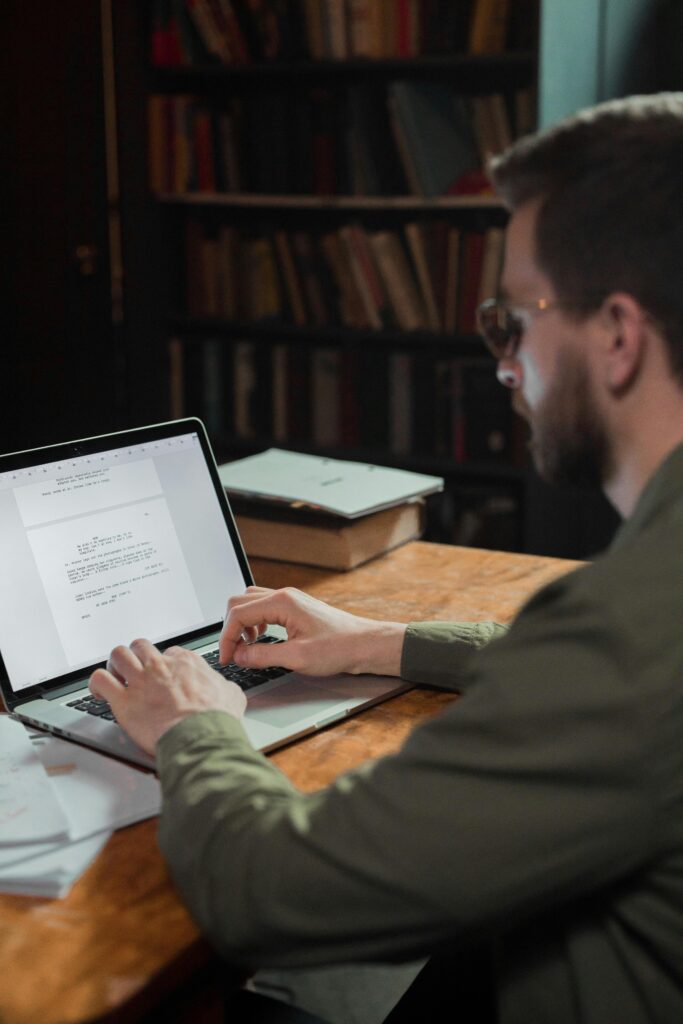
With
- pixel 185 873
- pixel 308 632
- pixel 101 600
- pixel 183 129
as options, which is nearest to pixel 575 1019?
pixel 185 873

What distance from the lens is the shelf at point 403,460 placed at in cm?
334

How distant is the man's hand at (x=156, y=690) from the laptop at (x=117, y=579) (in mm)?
40

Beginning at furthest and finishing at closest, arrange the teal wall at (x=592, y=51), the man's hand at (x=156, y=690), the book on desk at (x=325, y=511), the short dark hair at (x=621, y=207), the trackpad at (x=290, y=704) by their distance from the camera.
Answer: the teal wall at (x=592, y=51) < the book on desk at (x=325, y=511) < the trackpad at (x=290, y=704) < the man's hand at (x=156, y=690) < the short dark hair at (x=621, y=207)

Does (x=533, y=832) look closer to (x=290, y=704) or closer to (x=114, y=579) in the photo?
(x=290, y=704)

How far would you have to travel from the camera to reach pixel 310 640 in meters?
1.26

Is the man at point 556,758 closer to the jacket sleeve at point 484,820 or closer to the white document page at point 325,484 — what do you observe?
the jacket sleeve at point 484,820

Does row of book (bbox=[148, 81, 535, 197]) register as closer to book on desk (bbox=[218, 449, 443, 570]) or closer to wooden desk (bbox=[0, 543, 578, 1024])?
book on desk (bbox=[218, 449, 443, 570])

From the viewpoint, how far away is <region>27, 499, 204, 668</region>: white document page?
1246 mm

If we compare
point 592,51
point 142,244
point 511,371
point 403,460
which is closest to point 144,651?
point 511,371

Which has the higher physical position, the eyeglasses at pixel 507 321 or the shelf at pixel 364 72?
the shelf at pixel 364 72

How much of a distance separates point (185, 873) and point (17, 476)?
568mm

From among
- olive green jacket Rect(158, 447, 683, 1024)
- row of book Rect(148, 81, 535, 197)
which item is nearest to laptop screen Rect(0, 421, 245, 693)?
olive green jacket Rect(158, 447, 683, 1024)

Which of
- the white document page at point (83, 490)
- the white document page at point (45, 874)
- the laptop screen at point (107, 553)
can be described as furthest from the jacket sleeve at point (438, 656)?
the white document page at point (45, 874)

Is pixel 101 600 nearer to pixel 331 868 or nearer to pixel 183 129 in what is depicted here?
pixel 331 868
